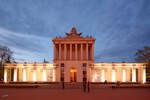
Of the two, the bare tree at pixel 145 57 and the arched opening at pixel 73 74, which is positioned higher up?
the bare tree at pixel 145 57

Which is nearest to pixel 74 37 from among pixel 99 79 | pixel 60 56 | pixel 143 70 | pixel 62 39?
pixel 62 39

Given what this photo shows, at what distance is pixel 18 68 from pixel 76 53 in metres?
23.2

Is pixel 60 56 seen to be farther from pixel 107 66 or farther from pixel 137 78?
pixel 137 78

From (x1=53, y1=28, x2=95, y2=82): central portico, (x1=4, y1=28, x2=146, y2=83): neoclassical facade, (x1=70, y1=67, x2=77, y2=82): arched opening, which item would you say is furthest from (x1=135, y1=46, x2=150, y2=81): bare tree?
(x1=70, y1=67, x2=77, y2=82): arched opening

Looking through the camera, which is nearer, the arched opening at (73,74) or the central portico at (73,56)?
the central portico at (73,56)

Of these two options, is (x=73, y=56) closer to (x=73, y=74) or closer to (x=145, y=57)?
(x=73, y=74)

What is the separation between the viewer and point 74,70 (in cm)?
6219

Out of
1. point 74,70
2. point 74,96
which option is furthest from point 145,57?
point 74,96

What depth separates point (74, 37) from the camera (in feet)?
207

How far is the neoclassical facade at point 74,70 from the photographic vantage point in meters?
56.7

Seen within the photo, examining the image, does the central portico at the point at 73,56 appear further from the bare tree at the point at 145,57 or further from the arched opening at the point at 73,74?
the bare tree at the point at 145,57

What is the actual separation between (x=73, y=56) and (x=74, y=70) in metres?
6.35

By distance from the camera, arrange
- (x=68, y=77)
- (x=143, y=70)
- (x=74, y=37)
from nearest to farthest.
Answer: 1. (x=143, y=70)
2. (x=68, y=77)
3. (x=74, y=37)

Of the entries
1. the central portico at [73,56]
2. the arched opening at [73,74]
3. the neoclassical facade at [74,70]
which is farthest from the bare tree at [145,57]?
the arched opening at [73,74]
